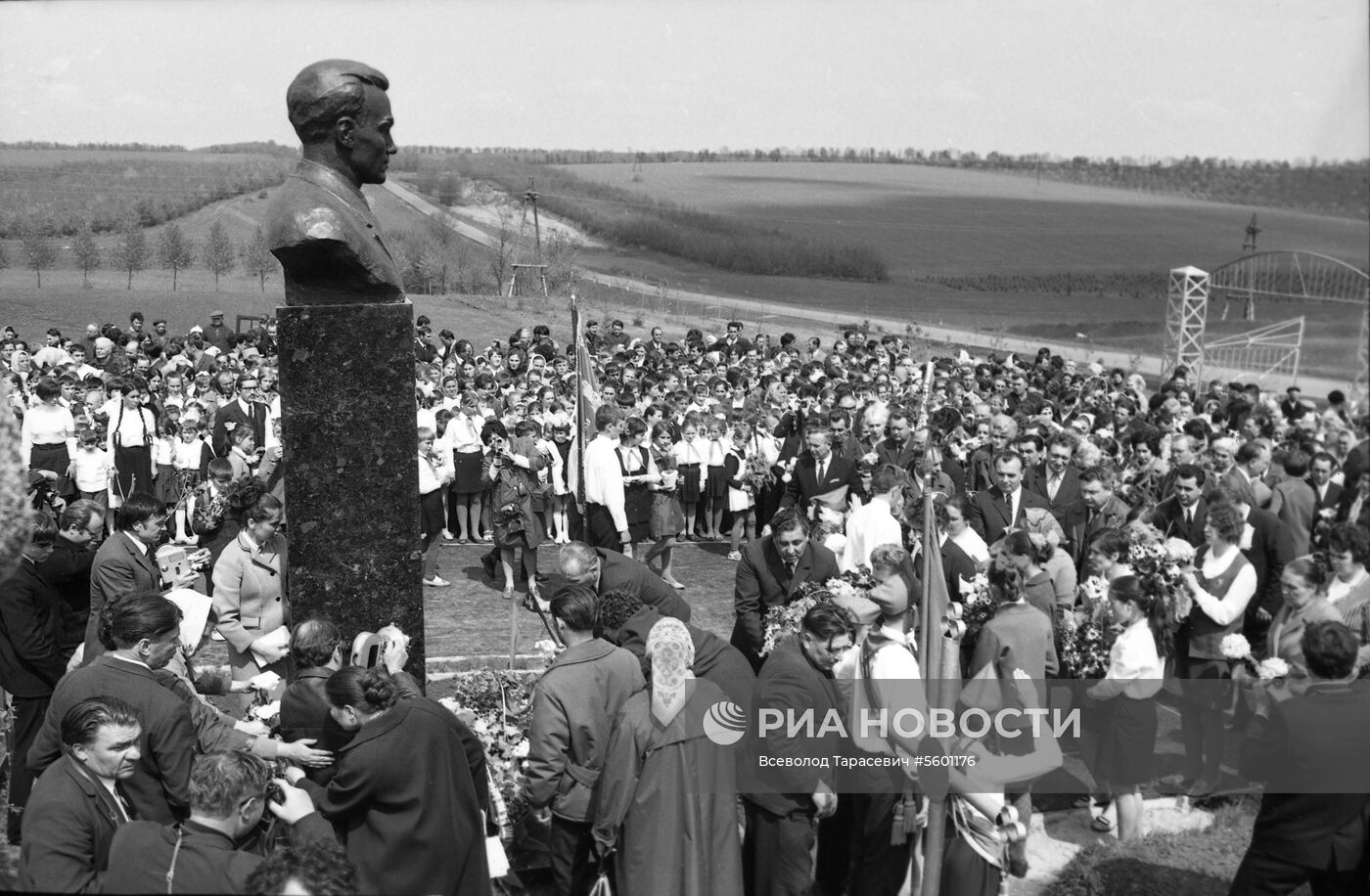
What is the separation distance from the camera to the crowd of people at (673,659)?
4.79 meters

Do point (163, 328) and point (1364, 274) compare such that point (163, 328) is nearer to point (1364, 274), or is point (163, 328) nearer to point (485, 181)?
point (1364, 274)

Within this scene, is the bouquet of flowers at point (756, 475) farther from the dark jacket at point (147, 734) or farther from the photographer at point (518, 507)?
the dark jacket at point (147, 734)

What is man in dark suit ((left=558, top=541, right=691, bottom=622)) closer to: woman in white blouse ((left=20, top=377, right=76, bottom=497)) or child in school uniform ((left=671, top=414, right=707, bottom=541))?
child in school uniform ((left=671, top=414, right=707, bottom=541))

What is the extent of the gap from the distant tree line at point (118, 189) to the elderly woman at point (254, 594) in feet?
72.7

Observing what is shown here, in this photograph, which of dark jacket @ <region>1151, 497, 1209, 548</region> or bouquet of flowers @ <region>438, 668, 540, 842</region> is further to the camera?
dark jacket @ <region>1151, 497, 1209, 548</region>

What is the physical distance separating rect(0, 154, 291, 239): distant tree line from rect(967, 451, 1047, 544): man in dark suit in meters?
21.9

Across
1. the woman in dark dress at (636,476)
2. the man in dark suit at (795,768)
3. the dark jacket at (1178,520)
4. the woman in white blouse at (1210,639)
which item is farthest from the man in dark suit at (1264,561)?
the woman in dark dress at (636,476)

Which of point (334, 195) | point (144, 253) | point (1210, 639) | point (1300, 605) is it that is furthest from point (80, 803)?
point (144, 253)

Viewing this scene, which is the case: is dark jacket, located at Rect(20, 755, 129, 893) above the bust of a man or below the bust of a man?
below

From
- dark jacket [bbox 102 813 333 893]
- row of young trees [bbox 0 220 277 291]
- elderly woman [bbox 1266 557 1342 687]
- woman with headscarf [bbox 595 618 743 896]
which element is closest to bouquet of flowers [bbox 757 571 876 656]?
woman with headscarf [bbox 595 618 743 896]

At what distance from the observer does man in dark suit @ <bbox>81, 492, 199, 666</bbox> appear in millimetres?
6938

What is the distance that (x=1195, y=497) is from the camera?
Answer: 884 centimetres

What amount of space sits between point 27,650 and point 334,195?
300cm

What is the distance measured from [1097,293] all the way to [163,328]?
5303 centimetres
